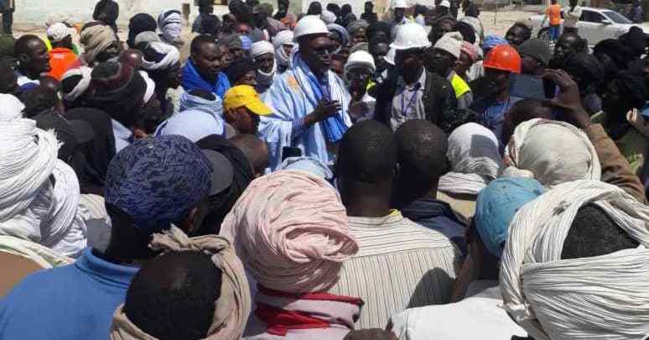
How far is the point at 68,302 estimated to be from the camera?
2.11 metres

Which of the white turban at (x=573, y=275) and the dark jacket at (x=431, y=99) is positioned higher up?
the white turban at (x=573, y=275)

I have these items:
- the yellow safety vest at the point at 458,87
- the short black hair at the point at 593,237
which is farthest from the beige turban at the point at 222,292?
→ the yellow safety vest at the point at 458,87

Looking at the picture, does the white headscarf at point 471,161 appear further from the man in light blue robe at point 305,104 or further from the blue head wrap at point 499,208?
the man in light blue robe at point 305,104

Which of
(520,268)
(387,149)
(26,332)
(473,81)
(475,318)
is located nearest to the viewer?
(520,268)

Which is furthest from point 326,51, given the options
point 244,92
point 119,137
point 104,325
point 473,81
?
point 104,325

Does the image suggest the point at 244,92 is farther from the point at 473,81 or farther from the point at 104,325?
the point at 473,81

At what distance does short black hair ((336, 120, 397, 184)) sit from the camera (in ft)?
9.74

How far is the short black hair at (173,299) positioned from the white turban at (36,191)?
1091mm

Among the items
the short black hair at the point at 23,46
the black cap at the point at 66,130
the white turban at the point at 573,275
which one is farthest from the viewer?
the short black hair at the point at 23,46

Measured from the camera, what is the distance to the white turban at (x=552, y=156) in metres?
3.00

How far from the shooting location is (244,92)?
15.6ft

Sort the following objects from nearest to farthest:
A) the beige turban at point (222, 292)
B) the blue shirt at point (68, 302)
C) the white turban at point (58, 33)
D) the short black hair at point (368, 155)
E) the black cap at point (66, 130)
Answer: the beige turban at point (222, 292)
the blue shirt at point (68, 302)
the short black hair at point (368, 155)
the black cap at point (66, 130)
the white turban at point (58, 33)

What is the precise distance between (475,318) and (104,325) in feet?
3.72

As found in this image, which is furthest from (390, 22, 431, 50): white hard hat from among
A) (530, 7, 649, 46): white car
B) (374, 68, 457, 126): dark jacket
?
(530, 7, 649, 46): white car
